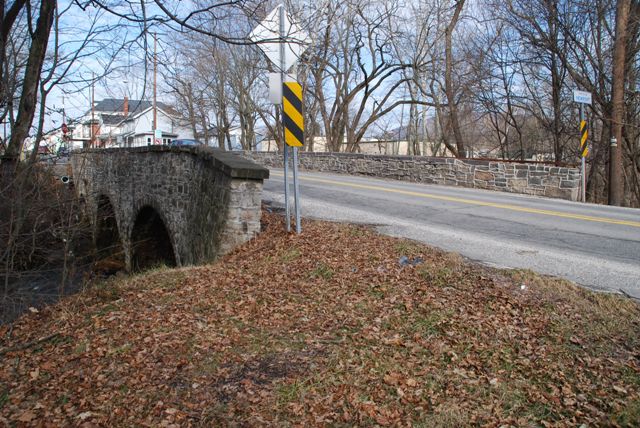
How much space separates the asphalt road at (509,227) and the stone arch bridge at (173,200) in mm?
1928

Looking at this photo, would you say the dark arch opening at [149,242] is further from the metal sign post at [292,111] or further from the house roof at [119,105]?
the metal sign post at [292,111]

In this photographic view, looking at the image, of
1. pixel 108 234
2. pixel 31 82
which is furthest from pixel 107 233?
pixel 31 82

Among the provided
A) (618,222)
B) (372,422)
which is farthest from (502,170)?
(372,422)

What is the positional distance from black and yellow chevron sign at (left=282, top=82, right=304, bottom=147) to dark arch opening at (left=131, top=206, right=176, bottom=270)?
702cm

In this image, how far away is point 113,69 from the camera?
7543 millimetres

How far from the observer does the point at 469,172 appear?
16.2 metres

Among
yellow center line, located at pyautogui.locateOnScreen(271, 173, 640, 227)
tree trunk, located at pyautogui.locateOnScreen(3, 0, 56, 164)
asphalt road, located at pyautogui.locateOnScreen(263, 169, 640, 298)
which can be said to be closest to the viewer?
asphalt road, located at pyautogui.locateOnScreen(263, 169, 640, 298)

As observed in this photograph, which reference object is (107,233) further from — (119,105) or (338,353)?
(338,353)

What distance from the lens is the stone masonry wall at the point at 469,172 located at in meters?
14.0

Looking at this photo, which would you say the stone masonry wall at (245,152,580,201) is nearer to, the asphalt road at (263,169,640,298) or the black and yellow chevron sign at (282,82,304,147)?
the asphalt road at (263,169,640,298)

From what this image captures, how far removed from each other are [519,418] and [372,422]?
87cm


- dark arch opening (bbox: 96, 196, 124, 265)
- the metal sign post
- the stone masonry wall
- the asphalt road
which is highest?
the metal sign post

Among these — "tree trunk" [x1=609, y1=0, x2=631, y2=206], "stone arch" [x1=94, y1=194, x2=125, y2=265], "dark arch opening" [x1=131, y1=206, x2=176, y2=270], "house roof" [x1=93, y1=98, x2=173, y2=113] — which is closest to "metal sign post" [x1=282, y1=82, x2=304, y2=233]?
"house roof" [x1=93, y1=98, x2=173, y2=113]

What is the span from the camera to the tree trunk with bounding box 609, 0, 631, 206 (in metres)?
14.7
